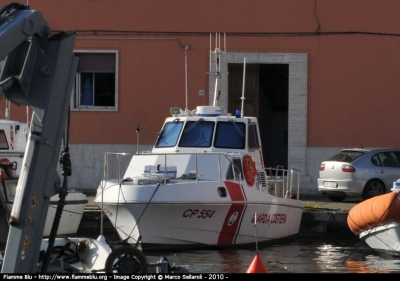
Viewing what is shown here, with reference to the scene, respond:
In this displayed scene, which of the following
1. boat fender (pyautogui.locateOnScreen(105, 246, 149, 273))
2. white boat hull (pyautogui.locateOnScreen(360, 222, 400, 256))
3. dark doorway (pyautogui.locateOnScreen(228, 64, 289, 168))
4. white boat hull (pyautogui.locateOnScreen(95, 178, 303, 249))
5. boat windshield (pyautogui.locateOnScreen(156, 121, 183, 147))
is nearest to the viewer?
boat fender (pyautogui.locateOnScreen(105, 246, 149, 273))

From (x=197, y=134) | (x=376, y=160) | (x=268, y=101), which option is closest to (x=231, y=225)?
(x=197, y=134)

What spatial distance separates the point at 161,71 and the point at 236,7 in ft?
8.85

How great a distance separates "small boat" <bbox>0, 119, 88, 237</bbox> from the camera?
13.1 meters

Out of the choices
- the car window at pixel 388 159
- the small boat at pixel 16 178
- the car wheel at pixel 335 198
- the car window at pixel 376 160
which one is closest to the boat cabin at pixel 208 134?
the small boat at pixel 16 178

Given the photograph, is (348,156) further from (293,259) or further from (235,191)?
→ (293,259)

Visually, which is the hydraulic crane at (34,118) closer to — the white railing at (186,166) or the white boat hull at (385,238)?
the white railing at (186,166)

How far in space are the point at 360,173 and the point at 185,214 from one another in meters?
6.82

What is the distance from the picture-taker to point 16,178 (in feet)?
40.0

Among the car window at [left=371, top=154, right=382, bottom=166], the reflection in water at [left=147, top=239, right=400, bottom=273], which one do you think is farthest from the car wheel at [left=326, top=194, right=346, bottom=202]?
the reflection in water at [left=147, top=239, right=400, bottom=273]

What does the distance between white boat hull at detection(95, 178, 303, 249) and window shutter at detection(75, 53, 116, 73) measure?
874cm

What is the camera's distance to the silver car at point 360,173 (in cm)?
1958

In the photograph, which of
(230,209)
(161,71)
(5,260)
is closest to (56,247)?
(5,260)

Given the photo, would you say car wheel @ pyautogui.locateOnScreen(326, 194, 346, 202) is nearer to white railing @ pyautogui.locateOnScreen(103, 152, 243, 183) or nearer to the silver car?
the silver car

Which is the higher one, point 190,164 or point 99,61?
point 99,61
